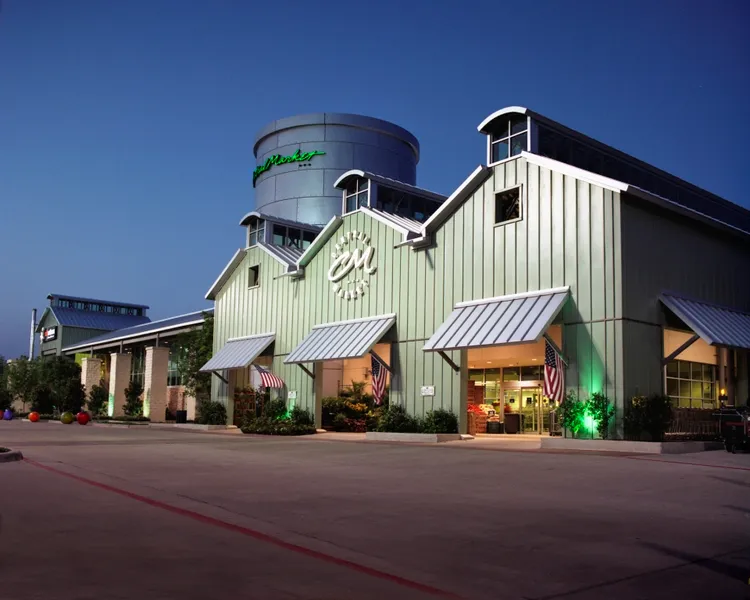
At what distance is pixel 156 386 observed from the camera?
48188 mm

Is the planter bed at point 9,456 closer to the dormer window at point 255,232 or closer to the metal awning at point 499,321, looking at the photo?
the metal awning at point 499,321

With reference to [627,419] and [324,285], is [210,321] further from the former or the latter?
[627,419]

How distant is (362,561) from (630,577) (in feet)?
6.65

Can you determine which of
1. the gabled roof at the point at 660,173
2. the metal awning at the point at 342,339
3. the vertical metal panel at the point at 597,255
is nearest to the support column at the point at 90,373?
the metal awning at the point at 342,339

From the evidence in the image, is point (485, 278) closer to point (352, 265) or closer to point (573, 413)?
point (573, 413)

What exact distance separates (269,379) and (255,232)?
29.5 feet

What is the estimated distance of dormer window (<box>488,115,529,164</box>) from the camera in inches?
978

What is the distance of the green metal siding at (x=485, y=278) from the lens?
21547 millimetres

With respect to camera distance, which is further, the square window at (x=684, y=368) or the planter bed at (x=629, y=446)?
the square window at (x=684, y=368)

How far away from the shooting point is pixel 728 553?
6438mm

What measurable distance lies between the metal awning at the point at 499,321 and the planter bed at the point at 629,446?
9.37 feet

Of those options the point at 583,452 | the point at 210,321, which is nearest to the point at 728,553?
the point at 583,452

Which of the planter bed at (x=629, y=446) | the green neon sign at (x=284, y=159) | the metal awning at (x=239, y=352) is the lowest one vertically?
the planter bed at (x=629, y=446)

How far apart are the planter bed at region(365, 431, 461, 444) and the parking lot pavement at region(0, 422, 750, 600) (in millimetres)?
10411
